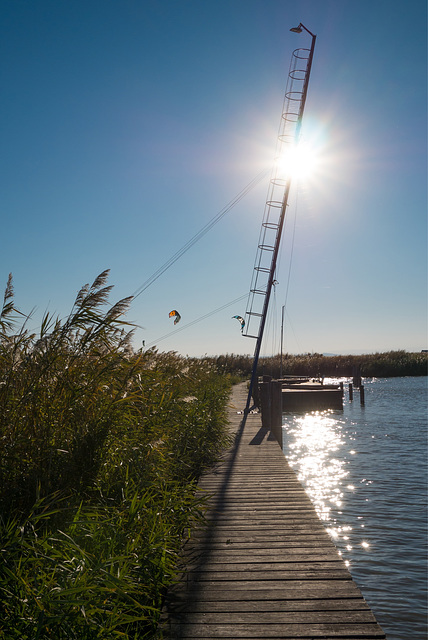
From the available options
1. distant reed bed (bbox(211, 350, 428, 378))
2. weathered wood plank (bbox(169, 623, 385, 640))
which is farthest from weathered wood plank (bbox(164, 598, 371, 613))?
distant reed bed (bbox(211, 350, 428, 378))

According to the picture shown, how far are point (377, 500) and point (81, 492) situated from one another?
786 cm

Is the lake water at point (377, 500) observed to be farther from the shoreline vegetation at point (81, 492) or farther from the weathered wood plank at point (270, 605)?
the shoreline vegetation at point (81, 492)

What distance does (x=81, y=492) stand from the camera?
4.42 meters

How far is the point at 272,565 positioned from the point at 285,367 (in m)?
46.7

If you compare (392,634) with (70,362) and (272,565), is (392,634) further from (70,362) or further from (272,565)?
(70,362)

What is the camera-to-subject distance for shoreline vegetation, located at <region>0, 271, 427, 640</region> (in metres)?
2.97

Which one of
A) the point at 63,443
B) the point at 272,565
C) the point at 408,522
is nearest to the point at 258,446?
the point at 408,522

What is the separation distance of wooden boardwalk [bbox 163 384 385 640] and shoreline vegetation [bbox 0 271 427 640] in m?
0.25

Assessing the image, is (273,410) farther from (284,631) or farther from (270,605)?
(284,631)

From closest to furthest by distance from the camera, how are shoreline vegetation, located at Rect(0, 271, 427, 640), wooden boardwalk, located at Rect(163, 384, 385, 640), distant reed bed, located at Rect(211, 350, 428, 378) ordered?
shoreline vegetation, located at Rect(0, 271, 427, 640) < wooden boardwalk, located at Rect(163, 384, 385, 640) < distant reed bed, located at Rect(211, 350, 428, 378)

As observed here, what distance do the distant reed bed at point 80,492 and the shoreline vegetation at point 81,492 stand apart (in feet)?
0.04

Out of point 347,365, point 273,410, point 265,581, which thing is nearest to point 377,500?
point 273,410

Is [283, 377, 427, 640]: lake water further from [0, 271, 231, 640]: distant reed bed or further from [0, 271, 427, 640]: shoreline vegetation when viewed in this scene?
[0, 271, 231, 640]: distant reed bed

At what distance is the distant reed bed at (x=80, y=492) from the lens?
297 cm
